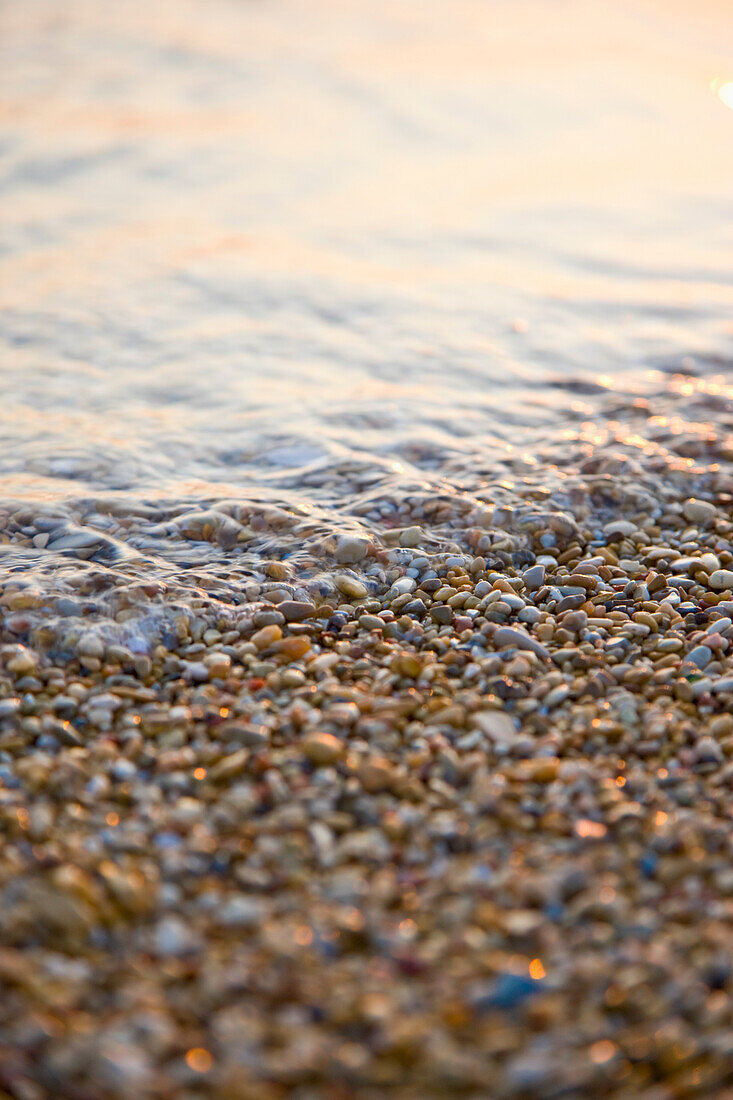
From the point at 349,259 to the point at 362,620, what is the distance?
3943 millimetres

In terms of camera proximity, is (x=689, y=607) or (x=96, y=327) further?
(x=96, y=327)

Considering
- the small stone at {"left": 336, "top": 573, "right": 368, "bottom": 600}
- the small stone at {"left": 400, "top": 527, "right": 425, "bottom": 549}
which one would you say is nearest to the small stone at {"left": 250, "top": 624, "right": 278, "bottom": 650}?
the small stone at {"left": 336, "top": 573, "right": 368, "bottom": 600}

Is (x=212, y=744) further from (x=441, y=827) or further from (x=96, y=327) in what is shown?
(x=96, y=327)

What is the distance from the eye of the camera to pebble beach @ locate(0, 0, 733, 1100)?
1.78 metres

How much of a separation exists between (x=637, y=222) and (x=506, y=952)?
6443 millimetres

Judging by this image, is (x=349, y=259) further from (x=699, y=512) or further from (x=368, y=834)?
Result: (x=368, y=834)

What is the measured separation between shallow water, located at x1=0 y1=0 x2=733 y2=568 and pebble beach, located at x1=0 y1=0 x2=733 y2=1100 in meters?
0.03

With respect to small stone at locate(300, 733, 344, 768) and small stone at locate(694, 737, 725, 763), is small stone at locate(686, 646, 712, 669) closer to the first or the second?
small stone at locate(694, 737, 725, 763)

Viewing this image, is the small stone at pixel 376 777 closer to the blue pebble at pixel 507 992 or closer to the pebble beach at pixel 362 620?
the pebble beach at pixel 362 620

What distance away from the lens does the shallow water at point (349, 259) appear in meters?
4.34

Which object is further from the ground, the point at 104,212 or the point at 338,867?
the point at 104,212

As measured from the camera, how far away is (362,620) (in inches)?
121

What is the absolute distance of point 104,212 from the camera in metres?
6.80

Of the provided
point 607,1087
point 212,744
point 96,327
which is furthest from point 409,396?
point 607,1087
